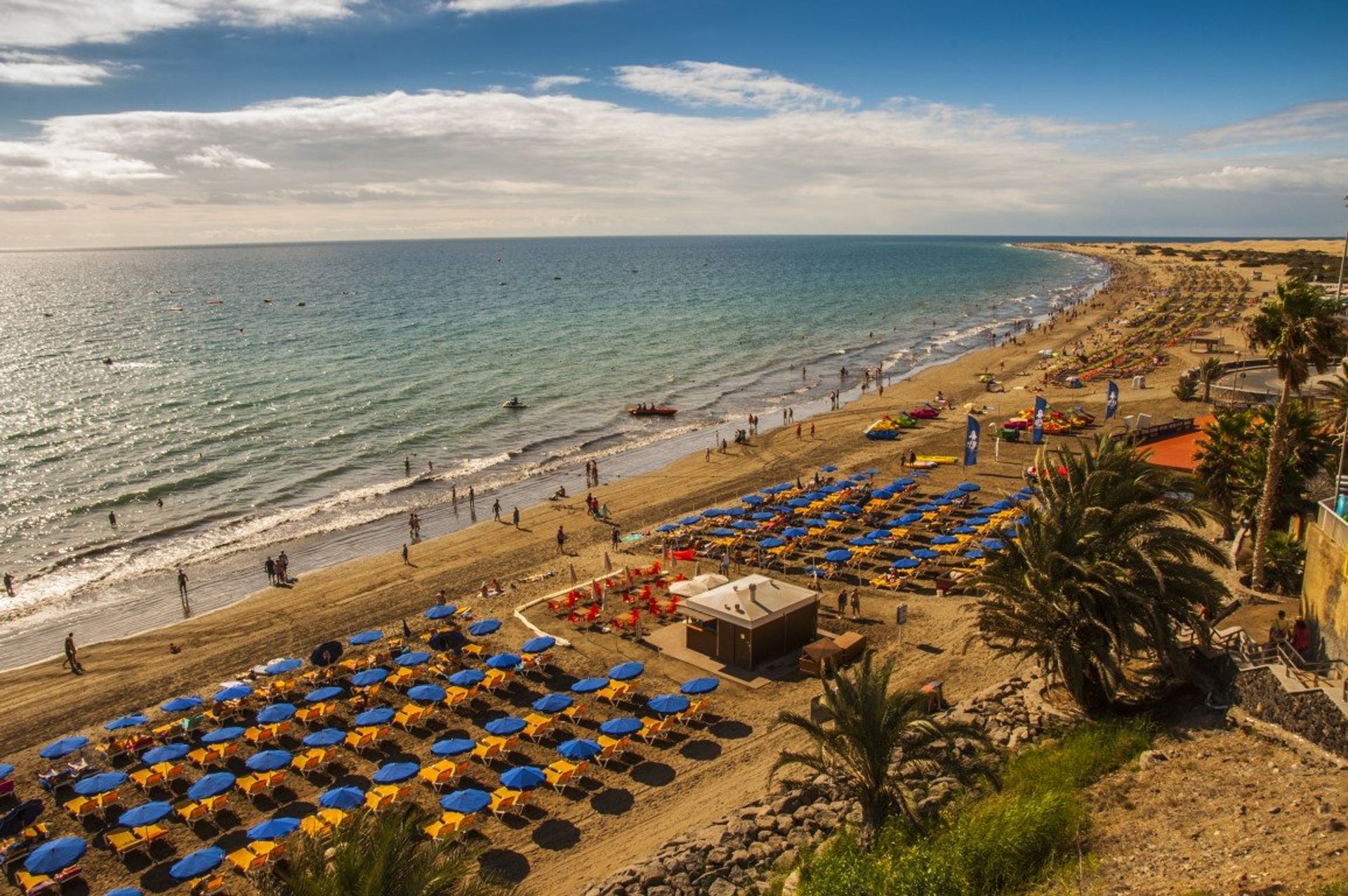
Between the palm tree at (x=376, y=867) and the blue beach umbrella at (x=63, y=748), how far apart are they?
A: 43.6 feet

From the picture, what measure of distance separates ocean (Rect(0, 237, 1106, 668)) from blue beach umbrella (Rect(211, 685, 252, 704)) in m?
10.2

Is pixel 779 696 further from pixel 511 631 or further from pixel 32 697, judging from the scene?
pixel 32 697

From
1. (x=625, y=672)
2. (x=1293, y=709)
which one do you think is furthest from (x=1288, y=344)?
(x=625, y=672)

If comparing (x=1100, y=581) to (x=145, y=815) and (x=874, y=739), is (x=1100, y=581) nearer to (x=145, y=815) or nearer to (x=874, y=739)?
(x=874, y=739)

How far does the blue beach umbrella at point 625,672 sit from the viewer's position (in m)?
22.4

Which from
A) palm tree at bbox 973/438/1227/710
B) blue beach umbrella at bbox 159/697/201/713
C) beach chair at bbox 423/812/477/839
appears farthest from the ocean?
palm tree at bbox 973/438/1227/710

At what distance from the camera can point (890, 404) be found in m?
61.5

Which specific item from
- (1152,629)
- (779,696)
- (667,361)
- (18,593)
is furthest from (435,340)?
(1152,629)

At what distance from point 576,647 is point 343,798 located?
9.04 metres

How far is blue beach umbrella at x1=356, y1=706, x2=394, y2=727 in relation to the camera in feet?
68.6

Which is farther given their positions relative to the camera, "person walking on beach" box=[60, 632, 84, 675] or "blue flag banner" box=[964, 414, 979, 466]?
"blue flag banner" box=[964, 414, 979, 466]

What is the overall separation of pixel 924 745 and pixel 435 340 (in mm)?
89343

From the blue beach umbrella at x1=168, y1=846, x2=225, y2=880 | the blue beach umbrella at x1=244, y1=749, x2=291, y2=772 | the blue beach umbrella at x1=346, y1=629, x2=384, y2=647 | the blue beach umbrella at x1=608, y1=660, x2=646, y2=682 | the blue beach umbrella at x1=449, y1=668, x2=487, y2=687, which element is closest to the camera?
the blue beach umbrella at x1=168, y1=846, x2=225, y2=880

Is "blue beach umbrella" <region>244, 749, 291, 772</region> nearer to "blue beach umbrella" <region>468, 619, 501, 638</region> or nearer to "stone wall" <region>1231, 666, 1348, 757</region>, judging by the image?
"blue beach umbrella" <region>468, 619, 501, 638</region>
